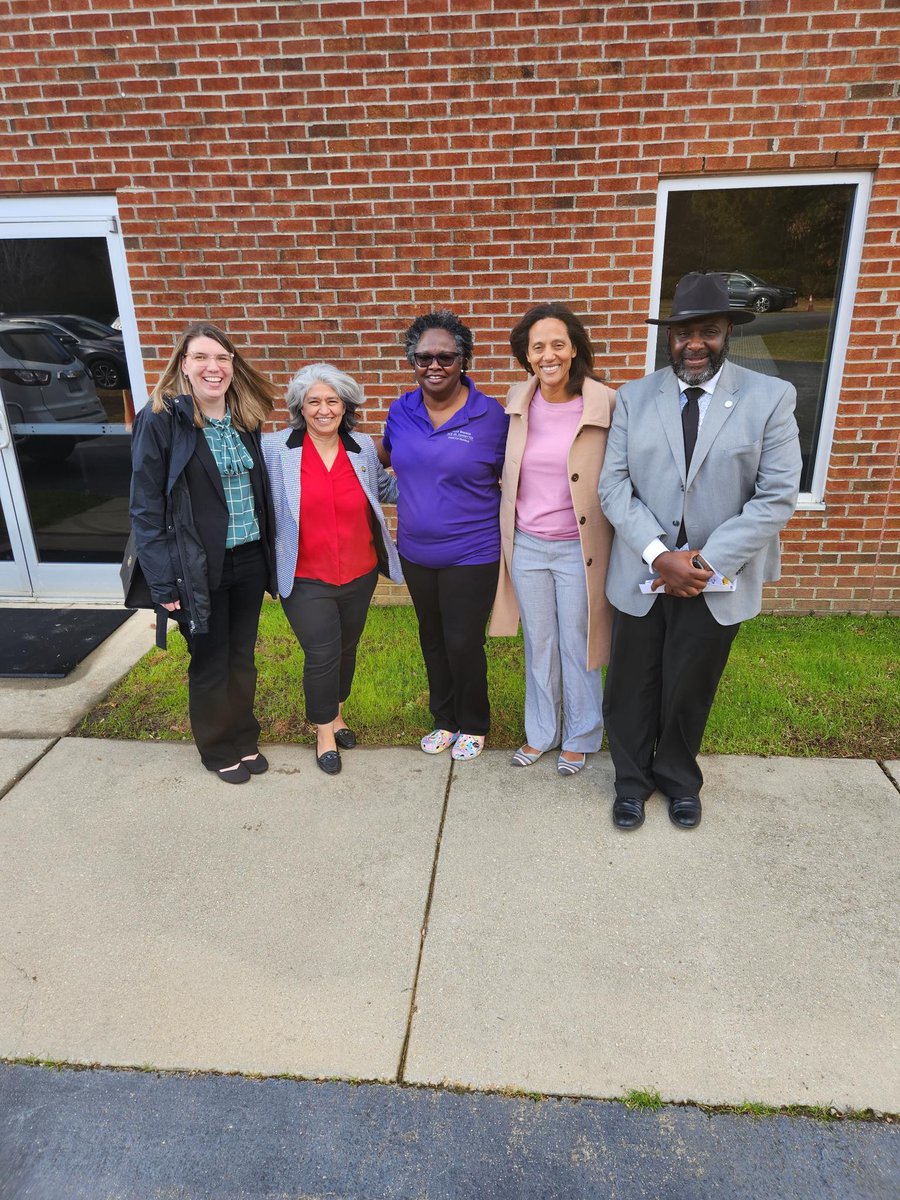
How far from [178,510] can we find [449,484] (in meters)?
1.07

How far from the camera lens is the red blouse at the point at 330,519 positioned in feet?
11.2

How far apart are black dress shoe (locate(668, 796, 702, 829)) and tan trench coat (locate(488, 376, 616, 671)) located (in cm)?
65

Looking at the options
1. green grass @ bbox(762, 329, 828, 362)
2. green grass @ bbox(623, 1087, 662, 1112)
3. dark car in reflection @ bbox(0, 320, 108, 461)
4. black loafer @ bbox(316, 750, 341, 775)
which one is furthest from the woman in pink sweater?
dark car in reflection @ bbox(0, 320, 108, 461)

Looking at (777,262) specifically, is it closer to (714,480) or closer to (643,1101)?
(714,480)

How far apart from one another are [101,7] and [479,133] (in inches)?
88.5

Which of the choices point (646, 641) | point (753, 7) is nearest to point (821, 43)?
point (753, 7)

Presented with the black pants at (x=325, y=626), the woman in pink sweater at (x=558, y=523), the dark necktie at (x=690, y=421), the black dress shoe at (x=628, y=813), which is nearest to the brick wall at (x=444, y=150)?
the woman in pink sweater at (x=558, y=523)

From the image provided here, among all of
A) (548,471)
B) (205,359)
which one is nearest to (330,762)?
(548,471)

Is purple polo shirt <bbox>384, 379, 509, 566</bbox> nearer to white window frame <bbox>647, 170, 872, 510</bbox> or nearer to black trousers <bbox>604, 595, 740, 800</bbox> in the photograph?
black trousers <bbox>604, 595, 740, 800</bbox>

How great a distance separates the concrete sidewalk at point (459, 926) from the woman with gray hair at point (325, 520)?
650mm

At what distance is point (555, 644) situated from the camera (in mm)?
3623

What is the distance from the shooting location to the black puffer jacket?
3129 mm

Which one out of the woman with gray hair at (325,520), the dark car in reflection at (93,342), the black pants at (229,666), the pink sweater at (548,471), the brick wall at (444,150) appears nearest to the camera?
the pink sweater at (548,471)

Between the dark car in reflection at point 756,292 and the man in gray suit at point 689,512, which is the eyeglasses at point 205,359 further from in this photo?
the dark car in reflection at point 756,292
